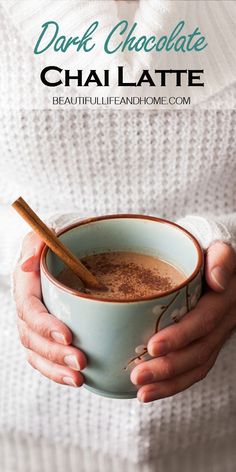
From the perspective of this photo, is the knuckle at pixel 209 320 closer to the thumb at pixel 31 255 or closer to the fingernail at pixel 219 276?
the fingernail at pixel 219 276

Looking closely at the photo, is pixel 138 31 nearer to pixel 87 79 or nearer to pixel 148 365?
pixel 87 79

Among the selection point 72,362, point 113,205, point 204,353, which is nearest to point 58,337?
point 72,362

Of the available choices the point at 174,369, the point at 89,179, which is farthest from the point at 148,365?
the point at 89,179

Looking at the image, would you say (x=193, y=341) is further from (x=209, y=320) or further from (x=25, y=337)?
(x=25, y=337)

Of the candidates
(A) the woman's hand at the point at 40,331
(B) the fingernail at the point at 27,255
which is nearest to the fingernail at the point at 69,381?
(A) the woman's hand at the point at 40,331

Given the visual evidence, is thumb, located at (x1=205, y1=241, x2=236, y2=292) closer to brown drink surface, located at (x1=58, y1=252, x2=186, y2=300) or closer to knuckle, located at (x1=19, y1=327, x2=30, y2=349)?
brown drink surface, located at (x1=58, y1=252, x2=186, y2=300)

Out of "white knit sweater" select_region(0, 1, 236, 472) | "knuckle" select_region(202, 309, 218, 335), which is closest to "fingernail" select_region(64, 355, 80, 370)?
"knuckle" select_region(202, 309, 218, 335)
